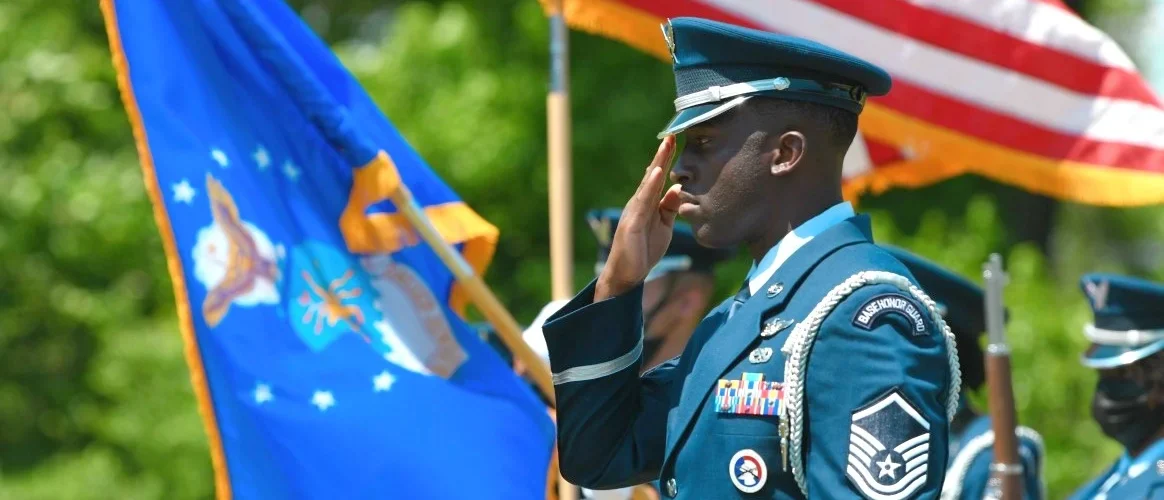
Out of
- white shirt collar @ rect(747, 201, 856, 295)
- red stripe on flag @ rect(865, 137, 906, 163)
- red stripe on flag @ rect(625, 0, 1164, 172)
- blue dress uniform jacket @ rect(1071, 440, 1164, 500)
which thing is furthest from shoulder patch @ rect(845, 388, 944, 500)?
red stripe on flag @ rect(865, 137, 906, 163)

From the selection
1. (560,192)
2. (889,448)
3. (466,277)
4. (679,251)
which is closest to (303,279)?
(466,277)

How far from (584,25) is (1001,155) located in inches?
62.4

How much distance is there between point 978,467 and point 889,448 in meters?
3.15

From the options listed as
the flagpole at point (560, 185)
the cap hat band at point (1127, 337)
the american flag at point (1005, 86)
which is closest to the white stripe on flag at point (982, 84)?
the american flag at point (1005, 86)

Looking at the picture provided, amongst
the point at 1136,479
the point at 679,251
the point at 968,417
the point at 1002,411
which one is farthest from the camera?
the point at 968,417

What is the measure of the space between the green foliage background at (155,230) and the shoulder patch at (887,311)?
724 cm

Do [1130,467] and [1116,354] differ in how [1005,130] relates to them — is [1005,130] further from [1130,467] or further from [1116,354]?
[1130,467]

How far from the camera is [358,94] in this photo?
5.16 metres

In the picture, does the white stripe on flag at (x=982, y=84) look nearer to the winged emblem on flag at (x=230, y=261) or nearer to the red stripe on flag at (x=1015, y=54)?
the red stripe on flag at (x=1015, y=54)

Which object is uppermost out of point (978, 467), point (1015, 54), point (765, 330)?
point (1015, 54)

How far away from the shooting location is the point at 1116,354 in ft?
19.1

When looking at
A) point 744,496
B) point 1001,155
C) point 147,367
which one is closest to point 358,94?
point 1001,155

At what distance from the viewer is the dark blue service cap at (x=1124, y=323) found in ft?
19.0

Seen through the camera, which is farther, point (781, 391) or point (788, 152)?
point (788, 152)
